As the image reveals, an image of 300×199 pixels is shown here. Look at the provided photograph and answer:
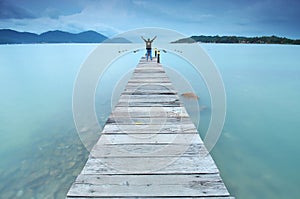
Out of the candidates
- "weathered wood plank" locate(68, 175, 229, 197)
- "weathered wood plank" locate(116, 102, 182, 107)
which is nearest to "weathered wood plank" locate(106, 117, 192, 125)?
"weathered wood plank" locate(116, 102, 182, 107)

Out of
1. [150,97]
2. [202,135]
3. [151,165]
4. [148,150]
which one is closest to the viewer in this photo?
[151,165]

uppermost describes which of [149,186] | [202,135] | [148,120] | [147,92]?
[147,92]

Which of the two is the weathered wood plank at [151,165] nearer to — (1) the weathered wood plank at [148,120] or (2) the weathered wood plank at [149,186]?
(2) the weathered wood plank at [149,186]

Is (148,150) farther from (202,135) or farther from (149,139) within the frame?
(202,135)

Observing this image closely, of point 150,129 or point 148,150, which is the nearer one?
point 148,150

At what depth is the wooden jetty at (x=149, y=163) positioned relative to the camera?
1.60 m

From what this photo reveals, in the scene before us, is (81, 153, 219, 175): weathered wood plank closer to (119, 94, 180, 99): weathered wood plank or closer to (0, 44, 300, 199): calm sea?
(0, 44, 300, 199): calm sea

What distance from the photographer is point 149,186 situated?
165 centimetres

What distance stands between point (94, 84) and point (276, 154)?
911 centimetres

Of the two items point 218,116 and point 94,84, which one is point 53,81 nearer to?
point 94,84

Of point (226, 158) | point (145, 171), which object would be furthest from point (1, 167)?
point (226, 158)

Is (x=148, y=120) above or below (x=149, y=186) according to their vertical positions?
above

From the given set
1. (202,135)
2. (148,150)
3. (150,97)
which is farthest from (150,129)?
(202,135)

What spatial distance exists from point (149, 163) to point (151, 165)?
39 millimetres
